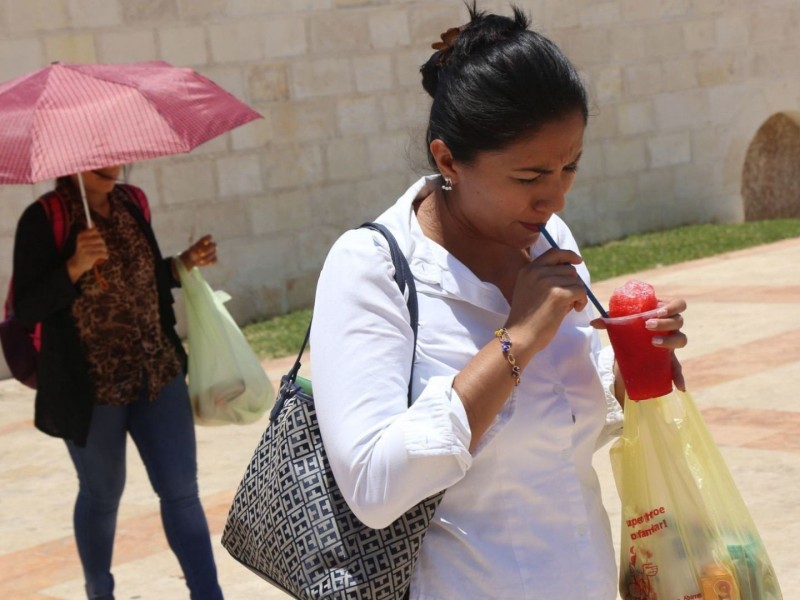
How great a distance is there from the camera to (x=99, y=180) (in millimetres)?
4359

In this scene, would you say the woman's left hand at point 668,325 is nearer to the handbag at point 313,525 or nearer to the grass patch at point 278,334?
the handbag at point 313,525

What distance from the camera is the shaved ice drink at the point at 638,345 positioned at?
2.05 metres

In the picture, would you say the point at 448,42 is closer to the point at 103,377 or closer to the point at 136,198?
the point at 103,377

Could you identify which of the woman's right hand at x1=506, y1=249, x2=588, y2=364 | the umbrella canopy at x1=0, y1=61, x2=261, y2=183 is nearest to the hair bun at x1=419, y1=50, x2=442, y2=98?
the woman's right hand at x1=506, y1=249, x2=588, y2=364

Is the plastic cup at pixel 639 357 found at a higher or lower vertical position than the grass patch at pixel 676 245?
higher

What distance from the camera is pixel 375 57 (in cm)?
1157

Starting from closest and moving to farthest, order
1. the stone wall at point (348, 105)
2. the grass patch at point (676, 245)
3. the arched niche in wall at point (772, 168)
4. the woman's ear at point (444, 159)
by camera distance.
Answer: the woman's ear at point (444, 159) → the stone wall at point (348, 105) → the grass patch at point (676, 245) → the arched niche in wall at point (772, 168)

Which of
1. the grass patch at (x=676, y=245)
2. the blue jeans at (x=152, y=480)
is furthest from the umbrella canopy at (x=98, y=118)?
the grass patch at (x=676, y=245)

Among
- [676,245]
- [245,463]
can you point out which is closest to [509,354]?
[245,463]

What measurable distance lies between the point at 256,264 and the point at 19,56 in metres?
2.53

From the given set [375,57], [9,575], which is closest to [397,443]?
[9,575]

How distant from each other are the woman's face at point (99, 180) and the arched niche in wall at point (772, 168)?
464 inches

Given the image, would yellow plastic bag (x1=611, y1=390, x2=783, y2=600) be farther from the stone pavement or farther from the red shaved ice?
the stone pavement

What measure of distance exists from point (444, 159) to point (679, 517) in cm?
68
